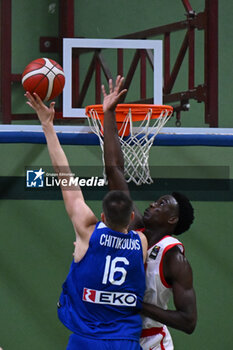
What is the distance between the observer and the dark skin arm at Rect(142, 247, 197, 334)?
4395mm

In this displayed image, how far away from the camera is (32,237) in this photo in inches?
248

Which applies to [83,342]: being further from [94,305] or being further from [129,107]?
[129,107]

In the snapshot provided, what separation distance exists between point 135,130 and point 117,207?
2070 millimetres

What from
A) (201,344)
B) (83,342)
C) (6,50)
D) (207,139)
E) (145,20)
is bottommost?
(201,344)

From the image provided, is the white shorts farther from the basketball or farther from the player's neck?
the basketball

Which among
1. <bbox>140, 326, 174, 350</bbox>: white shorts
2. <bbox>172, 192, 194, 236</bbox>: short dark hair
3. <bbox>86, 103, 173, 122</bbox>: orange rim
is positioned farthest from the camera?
<bbox>86, 103, 173, 122</bbox>: orange rim

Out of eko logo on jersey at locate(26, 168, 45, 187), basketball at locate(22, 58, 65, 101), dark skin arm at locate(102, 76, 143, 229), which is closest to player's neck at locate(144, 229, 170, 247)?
dark skin arm at locate(102, 76, 143, 229)

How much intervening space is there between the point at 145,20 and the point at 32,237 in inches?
168

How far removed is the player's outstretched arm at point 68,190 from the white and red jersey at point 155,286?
51cm

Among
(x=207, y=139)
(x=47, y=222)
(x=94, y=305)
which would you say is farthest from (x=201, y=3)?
(x=94, y=305)

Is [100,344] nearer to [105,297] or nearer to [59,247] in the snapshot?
[105,297]

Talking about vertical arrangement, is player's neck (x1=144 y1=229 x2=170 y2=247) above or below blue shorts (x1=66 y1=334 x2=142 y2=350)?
above

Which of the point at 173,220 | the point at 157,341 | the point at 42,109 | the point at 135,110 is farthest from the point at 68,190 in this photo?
the point at 135,110

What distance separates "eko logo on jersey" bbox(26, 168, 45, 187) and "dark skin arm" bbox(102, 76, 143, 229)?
113 centimetres
